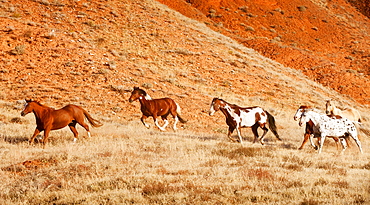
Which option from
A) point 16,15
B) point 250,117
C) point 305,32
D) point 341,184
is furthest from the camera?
point 305,32

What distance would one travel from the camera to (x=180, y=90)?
2672 centimetres

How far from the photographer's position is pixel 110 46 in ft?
Result: 106

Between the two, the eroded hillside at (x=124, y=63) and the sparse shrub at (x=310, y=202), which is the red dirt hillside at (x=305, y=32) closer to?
the eroded hillside at (x=124, y=63)

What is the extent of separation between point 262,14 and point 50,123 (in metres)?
48.9

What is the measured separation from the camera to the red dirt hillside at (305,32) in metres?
43.4

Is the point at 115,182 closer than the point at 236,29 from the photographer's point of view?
Yes

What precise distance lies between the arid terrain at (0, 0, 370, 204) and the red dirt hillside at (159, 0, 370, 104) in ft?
0.75

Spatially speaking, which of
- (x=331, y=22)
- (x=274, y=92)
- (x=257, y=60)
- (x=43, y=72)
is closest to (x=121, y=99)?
(x=43, y=72)

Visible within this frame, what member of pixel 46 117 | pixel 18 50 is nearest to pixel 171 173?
pixel 46 117

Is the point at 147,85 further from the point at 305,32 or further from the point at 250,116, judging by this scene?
the point at 305,32

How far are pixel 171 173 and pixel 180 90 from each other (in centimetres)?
1724

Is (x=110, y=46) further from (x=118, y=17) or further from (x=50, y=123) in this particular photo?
(x=50, y=123)

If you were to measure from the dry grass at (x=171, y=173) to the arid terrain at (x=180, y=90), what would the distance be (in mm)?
42

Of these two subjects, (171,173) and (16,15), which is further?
(16,15)
